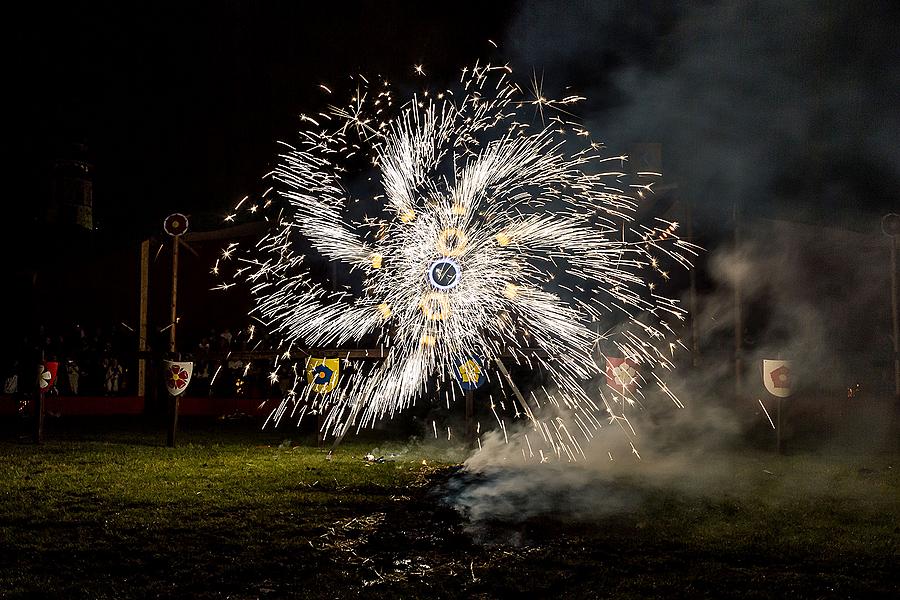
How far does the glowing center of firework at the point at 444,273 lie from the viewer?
1101 cm

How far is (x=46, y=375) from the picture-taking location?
14648 mm

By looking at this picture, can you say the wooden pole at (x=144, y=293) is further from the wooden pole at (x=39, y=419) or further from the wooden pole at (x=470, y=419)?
the wooden pole at (x=470, y=419)

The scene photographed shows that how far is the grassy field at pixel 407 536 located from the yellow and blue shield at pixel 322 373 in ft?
8.45

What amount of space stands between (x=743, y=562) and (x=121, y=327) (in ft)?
70.1

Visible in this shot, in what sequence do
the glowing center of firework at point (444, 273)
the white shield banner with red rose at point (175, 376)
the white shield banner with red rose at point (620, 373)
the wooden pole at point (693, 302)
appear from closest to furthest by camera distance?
the glowing center of firework at point (444, 273) → the white shield banner with red rose at point (620, 373) → the white shield banner with red rose at point (175, 376) → the wooden pole at point (693, 302)

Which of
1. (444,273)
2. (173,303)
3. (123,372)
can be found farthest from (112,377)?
(444,273)

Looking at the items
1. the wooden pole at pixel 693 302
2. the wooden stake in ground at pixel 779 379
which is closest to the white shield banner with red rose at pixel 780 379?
→ the wooden stake in ground at pixel 779 379

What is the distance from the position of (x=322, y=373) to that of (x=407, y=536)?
274 inches

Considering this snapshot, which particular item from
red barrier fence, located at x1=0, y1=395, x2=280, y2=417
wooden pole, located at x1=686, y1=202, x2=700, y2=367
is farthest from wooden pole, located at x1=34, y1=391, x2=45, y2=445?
wooden pole, located at x1=686, y1=202, x2=700, y2=367

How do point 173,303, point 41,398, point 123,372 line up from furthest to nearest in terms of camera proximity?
1. point 123,372
2. point 173,303
3. point 41,398

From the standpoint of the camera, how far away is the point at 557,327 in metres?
11.4

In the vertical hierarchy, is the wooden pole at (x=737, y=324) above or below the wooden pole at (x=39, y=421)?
above

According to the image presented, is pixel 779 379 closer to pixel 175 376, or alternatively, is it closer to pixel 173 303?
pixel 175 376

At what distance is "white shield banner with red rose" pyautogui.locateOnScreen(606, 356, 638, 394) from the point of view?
12.7 meters
